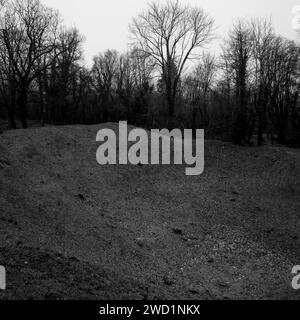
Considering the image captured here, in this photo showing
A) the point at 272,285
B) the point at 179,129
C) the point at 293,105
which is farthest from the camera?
the point at 293,105

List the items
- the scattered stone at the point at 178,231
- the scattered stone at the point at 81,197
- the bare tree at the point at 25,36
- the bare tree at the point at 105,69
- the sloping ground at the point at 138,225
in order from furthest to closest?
the bare tree at the point at 105,69
the bare tree at the point at 25,36
the scattered stone at the point at 81,197
the scattered stone at the point at 178,231
the sloping ground at the point at 138,225

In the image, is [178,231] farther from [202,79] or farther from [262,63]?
[202,79]

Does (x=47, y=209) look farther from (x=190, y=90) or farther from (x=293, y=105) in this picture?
(x=190, y=90)

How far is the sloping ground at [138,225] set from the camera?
9.79m

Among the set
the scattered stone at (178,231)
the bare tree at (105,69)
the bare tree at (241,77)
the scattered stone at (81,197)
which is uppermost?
the bare tree at (105,69)

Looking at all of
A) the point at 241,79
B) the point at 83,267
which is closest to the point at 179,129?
the point at 241,79

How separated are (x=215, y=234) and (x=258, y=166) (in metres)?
9.93

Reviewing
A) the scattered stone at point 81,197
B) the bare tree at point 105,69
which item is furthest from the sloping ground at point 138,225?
the bare tree at point 105,69

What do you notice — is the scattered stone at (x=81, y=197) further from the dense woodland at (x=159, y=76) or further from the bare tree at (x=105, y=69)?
the bare tree at (x=105, y=69)

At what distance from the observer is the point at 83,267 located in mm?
9961

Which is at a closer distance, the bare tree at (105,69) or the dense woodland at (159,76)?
the dense woodland at (159,76)

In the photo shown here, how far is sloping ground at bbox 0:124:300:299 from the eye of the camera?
9789 millimetres

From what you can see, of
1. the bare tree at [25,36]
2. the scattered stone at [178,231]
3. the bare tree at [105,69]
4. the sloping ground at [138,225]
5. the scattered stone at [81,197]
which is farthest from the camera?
the bare tree at [105,69]

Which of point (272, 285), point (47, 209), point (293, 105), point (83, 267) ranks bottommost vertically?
point (272, 285)
